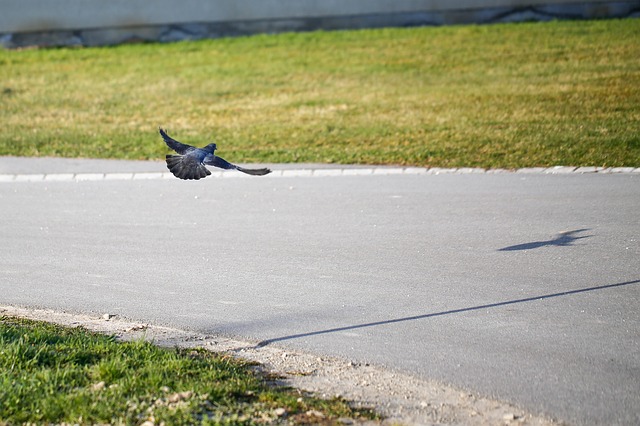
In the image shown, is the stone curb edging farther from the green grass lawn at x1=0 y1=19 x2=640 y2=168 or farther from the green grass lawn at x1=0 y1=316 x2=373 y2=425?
the green grass lawn at x1=0 y1=316 x2=373 y2=425

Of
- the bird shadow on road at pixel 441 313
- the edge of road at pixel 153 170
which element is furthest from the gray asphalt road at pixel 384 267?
the edge of road at pixel 153 170

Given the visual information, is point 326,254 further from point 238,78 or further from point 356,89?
point 238,78

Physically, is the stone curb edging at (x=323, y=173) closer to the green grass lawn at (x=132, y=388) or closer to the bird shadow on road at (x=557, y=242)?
the bird shadow on road at (x=557, y=242)

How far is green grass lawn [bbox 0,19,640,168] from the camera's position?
565 inches

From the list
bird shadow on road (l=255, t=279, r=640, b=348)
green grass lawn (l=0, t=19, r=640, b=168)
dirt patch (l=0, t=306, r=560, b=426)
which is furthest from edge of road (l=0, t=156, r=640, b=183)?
dirt patch (l=0, t=306, r=560, b=426)

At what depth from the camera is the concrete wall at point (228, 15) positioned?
24.1 m

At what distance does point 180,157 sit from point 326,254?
2.48 m

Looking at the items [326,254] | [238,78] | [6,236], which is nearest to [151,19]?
[238,78]

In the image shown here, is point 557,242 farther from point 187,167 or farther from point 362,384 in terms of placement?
point 187,167

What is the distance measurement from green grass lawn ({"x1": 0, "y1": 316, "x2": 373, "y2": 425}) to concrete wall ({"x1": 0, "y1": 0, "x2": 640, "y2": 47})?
19333 millimetres

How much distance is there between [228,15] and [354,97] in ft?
23.3

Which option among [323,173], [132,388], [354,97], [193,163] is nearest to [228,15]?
[354,97]

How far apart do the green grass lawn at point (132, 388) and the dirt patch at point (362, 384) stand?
203 millimetres

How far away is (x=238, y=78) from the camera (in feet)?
70.2
